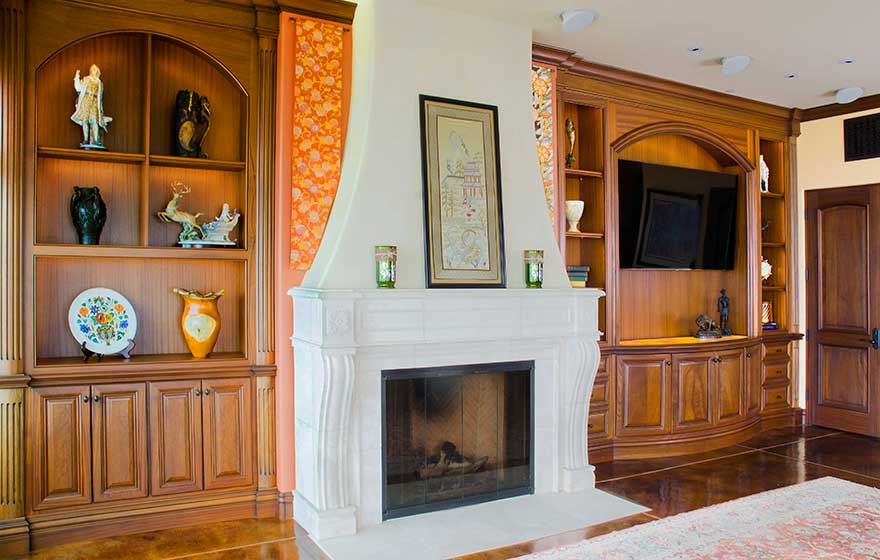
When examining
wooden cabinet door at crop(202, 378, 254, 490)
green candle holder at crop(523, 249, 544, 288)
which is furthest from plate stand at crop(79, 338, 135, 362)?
green candle holder at crop(523, 249, 544, 288)

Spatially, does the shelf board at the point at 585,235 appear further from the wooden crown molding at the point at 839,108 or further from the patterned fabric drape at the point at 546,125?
the wooden crown molding at the point at 839,108

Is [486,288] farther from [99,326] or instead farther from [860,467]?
[860,467]

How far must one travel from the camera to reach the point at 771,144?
20.9ft

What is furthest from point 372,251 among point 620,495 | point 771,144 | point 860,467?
point 771,144

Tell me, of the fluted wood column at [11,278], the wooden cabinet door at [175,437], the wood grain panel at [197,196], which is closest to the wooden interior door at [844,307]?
the wood grain panel at [197,196]

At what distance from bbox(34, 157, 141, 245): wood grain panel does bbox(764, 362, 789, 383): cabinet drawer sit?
17.4 ft

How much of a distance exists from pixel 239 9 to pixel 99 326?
195 cm

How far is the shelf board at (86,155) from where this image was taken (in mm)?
3508

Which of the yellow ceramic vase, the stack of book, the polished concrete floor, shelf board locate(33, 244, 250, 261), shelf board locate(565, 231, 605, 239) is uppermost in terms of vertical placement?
shelf board locate(565, 231, 605, 239)

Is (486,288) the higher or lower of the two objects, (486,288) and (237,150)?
the lower

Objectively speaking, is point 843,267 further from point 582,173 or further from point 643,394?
point 582,173

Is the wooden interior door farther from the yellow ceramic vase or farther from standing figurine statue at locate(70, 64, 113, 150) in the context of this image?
standing figurine statue at locate(70, 64, 113, 150)

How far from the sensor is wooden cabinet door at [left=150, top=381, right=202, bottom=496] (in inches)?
144

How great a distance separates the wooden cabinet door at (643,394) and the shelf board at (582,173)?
1389 mm
